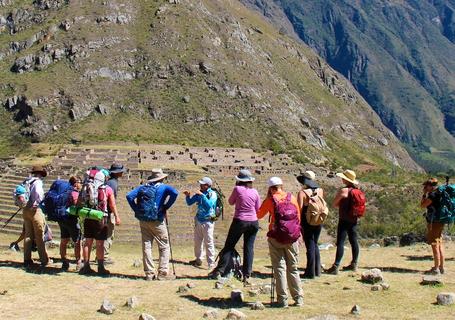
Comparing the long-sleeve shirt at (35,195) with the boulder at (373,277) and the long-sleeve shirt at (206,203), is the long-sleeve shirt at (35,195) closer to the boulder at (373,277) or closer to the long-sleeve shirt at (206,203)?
the long-sleeve shirt at (206,203)

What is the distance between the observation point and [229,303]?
9.94m

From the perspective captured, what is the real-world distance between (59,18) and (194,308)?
371 ft

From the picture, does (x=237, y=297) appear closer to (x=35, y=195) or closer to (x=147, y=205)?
(x=147, y=205)

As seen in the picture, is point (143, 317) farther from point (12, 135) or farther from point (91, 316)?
point (12, 135)

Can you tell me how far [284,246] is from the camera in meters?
9.66

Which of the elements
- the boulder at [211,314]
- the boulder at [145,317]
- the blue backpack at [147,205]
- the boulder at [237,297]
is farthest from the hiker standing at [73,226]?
the boulder at [211,314]

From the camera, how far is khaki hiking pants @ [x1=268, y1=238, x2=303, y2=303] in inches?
378

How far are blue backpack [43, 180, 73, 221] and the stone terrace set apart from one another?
10830 mm

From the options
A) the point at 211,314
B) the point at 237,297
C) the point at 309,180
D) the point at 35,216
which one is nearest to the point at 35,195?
the point at 35,216

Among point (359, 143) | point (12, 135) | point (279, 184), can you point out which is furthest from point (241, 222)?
point (359, 143)

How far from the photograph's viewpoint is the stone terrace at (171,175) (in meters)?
28.7

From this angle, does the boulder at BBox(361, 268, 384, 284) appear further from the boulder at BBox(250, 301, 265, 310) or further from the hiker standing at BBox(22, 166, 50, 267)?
the hiker standing at BBox(22, 166, 50, 267)

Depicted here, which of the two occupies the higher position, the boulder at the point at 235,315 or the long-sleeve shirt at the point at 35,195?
the long-sleeve shirt at the point at 35,195

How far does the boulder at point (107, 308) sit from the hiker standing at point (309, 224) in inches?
165
